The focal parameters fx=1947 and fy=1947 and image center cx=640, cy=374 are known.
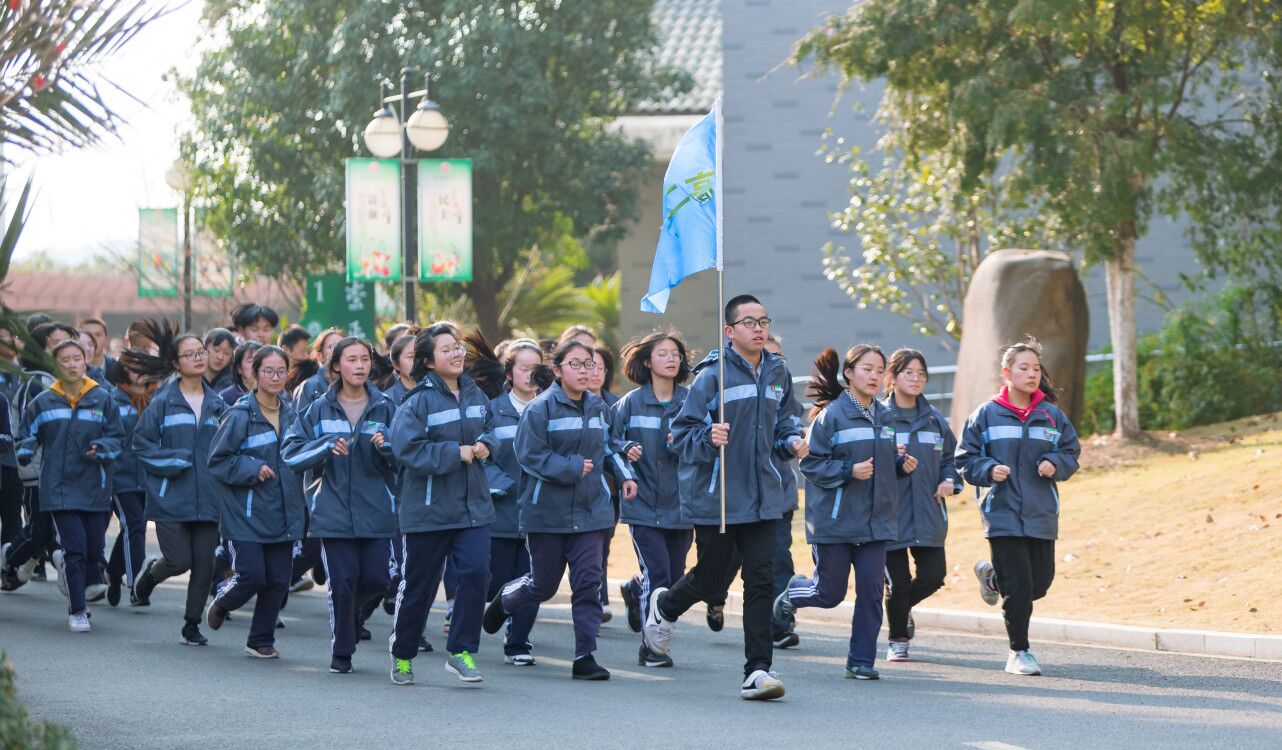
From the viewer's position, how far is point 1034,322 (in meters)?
20.0

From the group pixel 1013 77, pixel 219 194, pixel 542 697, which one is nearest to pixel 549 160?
pixel 219 194

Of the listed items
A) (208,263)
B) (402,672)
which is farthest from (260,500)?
(208,263)

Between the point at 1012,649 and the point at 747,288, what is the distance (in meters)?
18.3

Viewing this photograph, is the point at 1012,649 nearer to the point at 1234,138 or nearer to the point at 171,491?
the point at 171,491

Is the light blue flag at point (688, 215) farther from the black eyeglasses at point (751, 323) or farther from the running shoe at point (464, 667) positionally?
the running shoe at point (464, 667)

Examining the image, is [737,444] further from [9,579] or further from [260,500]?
[9,579]

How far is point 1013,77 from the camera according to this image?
19328 millimetres

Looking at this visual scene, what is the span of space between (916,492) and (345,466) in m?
3.09

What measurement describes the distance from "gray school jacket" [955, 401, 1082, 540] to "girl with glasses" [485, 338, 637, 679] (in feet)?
6.46

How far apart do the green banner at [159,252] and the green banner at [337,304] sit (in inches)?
167

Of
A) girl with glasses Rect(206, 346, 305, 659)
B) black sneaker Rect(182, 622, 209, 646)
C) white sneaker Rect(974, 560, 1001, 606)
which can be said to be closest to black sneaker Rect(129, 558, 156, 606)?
black sneaker Rect(182, 622, 209, 646)

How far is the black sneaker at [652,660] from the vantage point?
34.7ft

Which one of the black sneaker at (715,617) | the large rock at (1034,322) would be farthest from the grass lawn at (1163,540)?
the black sneaker at (715,617)

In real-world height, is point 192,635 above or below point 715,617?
below
